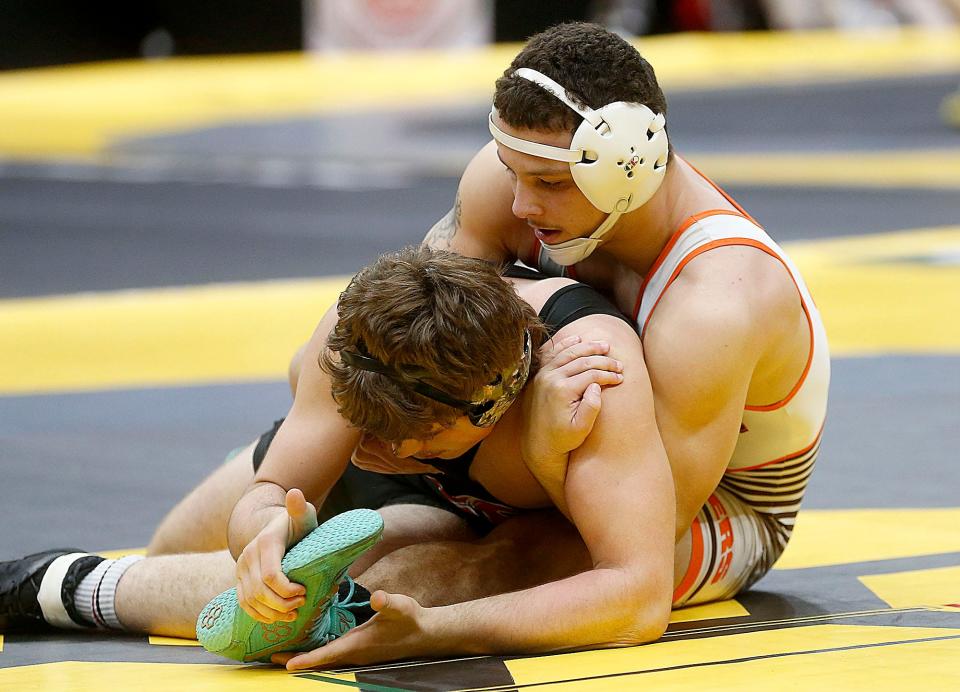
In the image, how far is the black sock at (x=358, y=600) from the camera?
309cm

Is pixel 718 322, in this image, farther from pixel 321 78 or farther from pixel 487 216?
pixel 321 78

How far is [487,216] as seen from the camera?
137 inches

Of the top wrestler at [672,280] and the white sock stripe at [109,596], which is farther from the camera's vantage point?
the white sock stripe at [109,596]

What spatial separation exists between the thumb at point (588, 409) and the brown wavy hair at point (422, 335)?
5.3 inches

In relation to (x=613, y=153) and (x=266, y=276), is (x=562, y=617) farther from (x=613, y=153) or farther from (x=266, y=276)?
(x=266, y=276)

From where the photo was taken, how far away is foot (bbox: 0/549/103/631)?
10.8 ft

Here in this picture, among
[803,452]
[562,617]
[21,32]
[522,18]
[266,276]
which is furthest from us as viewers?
[522,18]

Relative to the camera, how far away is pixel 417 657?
116 inches

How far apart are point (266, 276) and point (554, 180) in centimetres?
565

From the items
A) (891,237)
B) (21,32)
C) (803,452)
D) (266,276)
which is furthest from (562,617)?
(21,32)

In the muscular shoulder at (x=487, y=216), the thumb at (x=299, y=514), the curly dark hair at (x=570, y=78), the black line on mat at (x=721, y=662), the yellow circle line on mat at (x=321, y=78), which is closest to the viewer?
the black line on mat at (x=721, y=662)

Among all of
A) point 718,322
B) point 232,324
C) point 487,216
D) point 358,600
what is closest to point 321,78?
point 232,324

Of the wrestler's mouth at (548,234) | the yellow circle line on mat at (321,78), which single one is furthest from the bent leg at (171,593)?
the yellow circle line on mat at (321,78)

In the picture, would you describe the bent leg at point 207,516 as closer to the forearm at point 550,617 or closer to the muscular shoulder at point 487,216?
the muscular shoulder at point 487,216
